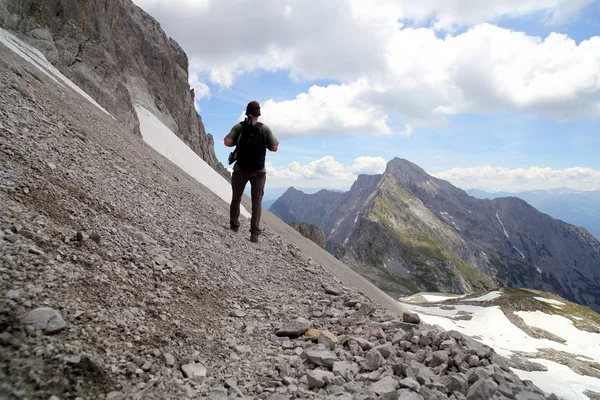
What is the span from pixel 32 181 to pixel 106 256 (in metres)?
2.77

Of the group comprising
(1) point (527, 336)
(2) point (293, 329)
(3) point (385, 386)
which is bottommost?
(1) point (527, 336)

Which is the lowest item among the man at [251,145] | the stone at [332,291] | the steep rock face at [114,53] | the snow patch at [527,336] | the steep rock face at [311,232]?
the snow patch at [527,336]

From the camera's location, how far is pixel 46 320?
4.74 metres

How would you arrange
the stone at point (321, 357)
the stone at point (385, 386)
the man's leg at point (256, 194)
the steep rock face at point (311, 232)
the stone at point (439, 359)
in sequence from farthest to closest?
the steep rock face at point (311, 232)
the man's leg at point (256, 194)
the stone at point (439, 359)
the stone at point (321, 357)
the stone at point (385, 386)

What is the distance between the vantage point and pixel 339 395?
17.7ft

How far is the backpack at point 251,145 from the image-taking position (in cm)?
1120

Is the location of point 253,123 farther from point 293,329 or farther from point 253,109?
point 293,329

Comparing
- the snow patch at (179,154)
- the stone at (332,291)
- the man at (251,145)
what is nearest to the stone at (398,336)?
the stone at (332,291)

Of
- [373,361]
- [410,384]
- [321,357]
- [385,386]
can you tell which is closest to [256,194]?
[321,357]

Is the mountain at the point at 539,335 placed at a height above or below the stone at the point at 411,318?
below

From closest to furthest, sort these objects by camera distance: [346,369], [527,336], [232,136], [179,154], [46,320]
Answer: [46,320] → [346,369] → [232,136] → [179,154] → [527,336]

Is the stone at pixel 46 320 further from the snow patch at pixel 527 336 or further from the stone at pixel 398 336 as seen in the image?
the snow patch at pixel 527 336

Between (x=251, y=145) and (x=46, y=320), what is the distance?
25.0 ft

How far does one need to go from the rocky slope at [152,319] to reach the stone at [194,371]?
16mm
